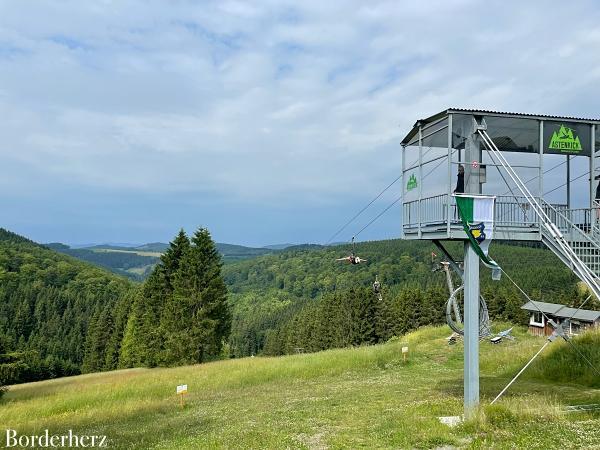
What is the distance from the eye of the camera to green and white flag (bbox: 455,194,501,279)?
13281 millimetres

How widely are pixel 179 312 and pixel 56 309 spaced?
9829cm

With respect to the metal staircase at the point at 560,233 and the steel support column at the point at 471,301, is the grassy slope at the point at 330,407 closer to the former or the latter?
the steel support column at the point at 471,301

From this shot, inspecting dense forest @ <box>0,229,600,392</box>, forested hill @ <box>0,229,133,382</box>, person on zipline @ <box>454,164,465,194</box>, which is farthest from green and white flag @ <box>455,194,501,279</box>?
forested hill @ <box>0,229,133,382</box>

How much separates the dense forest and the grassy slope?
6.79 metres

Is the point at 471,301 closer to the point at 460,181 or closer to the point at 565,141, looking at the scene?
the point at 460,181

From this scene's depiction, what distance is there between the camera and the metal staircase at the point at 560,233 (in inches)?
503

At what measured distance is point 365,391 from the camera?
786 inches

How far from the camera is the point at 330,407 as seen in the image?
1641 cm

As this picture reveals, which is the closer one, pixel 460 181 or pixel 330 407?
pixel 460 181

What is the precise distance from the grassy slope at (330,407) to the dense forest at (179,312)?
679cm

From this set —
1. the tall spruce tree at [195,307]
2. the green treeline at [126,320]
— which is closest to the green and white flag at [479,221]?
the green treeline at [126,320]

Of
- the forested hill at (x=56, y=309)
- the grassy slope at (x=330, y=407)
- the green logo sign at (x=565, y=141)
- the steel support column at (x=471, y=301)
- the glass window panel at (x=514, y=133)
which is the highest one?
the glass window panel at (x=514, y=133)

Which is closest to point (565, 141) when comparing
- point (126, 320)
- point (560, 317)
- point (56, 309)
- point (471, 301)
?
point (471, 301)

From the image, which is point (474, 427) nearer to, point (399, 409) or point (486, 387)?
point (399, 409)
